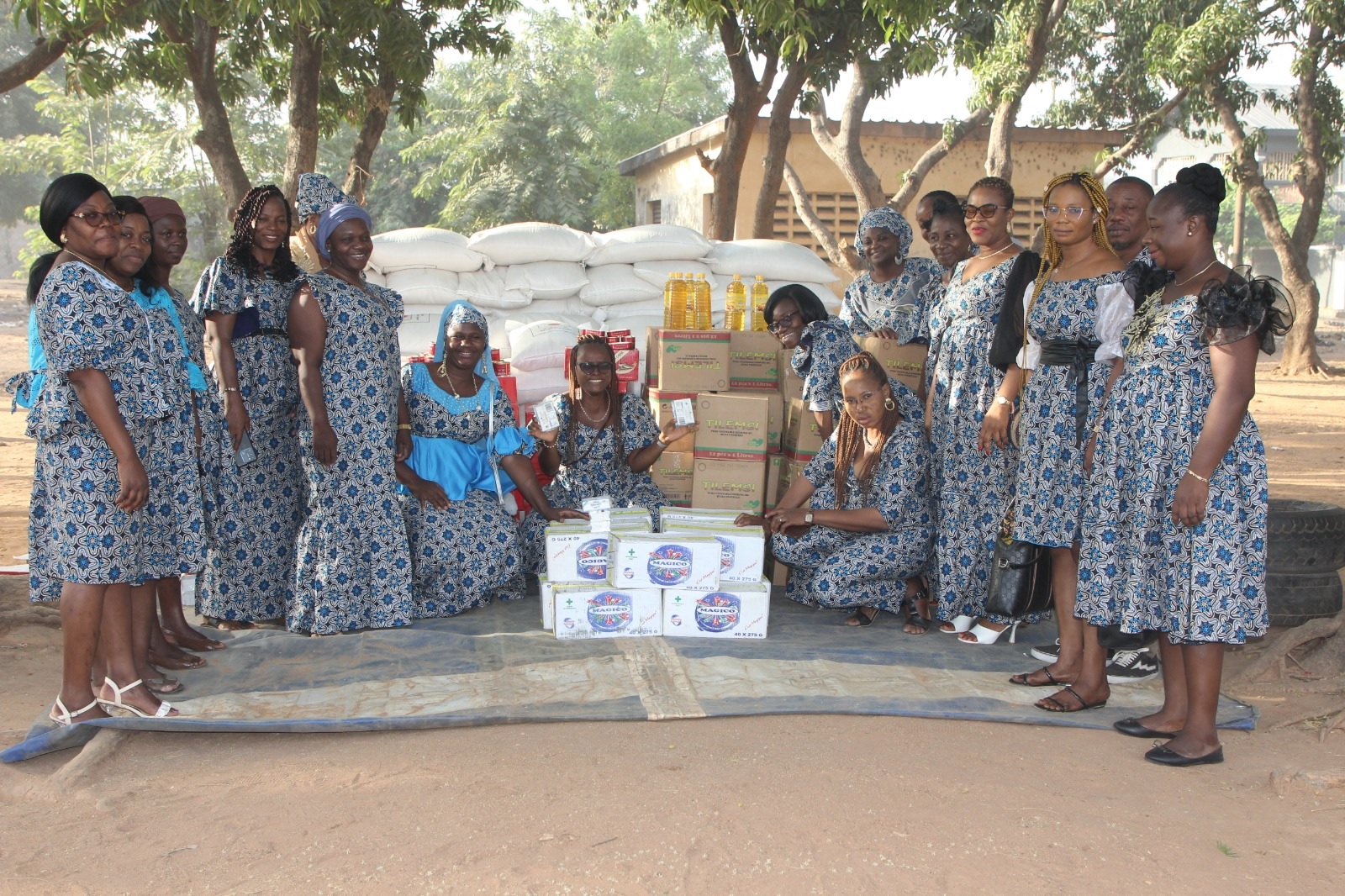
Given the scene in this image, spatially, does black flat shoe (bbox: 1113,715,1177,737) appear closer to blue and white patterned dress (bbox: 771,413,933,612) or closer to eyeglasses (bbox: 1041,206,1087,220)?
blue and white patterned dress (bbox: 771,413,933,612)

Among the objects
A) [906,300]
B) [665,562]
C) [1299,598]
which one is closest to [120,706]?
[665,562]

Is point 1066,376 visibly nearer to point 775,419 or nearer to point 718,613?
point 718,613

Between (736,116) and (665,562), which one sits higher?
(736,116)

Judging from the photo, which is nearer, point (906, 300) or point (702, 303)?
point (906, 300)

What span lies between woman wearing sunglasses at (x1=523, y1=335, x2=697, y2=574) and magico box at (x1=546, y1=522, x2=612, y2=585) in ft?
2.20

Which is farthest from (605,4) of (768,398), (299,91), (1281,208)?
(1281,208)

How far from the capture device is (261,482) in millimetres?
4609

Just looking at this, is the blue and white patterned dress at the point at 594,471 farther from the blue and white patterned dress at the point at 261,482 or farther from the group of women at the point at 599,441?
the blue and white patterned dress at the point at 261,482

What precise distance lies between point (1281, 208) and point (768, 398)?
119 ft

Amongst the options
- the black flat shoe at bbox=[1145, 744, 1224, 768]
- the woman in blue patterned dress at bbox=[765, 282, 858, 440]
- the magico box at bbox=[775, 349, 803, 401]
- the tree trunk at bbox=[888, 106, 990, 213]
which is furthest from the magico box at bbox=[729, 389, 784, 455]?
the tree trunk at bbox=[888, 106, 990, 213]

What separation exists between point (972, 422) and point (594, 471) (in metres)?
1.83

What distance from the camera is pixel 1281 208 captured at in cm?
3516

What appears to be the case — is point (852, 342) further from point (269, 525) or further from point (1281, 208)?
point (1281, 208)

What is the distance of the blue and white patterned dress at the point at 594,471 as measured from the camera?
5.25 m
